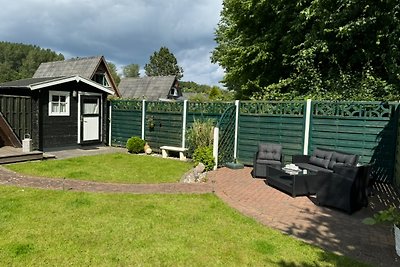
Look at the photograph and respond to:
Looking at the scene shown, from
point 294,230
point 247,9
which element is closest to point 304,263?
point 294,230

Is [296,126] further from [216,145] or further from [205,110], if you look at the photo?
[205,110]

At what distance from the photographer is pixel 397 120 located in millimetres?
7344

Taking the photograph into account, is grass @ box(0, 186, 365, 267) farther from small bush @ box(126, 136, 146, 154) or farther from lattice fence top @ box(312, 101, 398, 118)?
small bush @ box(126, 136, 146, 154)

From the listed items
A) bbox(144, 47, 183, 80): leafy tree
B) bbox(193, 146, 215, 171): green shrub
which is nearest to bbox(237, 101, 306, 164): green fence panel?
bbox(193, 146, 215, 171): green shrub

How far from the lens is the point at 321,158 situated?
24.9ft

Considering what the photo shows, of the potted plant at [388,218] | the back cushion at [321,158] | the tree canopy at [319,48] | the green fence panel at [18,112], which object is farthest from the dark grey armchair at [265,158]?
the green fence panel at [18,112]

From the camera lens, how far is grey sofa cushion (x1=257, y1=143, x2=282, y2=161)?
8.30 meters

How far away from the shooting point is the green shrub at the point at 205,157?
8711mm

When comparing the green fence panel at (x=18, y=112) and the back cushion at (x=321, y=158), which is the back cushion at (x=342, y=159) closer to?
the back cushion at (x=321, y=158)

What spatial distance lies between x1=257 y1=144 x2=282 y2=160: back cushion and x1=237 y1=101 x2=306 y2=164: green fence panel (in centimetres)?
68

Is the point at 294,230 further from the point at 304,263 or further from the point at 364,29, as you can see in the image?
the point at 364,29

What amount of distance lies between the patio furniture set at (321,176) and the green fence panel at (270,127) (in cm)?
69

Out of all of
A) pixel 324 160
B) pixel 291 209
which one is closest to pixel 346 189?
pixel 291 209

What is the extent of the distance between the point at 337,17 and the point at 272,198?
25.6 feet
